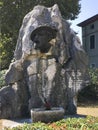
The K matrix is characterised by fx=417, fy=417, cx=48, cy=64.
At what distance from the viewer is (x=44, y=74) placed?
1045cm

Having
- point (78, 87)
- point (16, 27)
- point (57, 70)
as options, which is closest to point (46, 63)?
point (57, 70)

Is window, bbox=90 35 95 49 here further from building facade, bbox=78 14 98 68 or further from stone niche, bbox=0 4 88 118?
stone niche, bbox=0 4 88 118

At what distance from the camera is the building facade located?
34.9 metres

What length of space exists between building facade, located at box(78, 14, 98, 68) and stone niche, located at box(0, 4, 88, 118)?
77.5 feet

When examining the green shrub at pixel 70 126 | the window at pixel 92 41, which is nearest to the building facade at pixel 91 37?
the window at pixel 92 41

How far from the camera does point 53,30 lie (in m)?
10.4

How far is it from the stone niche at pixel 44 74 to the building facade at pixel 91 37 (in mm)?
23622

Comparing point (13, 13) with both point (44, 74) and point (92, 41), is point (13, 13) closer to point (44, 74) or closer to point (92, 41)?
point (92, 41)

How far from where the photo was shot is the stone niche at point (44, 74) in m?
10.4

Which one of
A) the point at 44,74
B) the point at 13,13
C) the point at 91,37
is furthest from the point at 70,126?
the point at 91,37

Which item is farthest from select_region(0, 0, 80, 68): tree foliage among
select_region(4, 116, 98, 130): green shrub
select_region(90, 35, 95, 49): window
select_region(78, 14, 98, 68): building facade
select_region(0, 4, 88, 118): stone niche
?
select_region(4, 116, 98, 130): green shrub

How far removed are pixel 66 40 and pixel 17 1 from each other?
57.0 feet

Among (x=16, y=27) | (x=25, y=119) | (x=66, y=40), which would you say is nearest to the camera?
(x=25, y=119)

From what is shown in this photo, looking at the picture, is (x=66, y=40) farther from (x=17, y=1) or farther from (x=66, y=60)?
(x=17, y=1)
